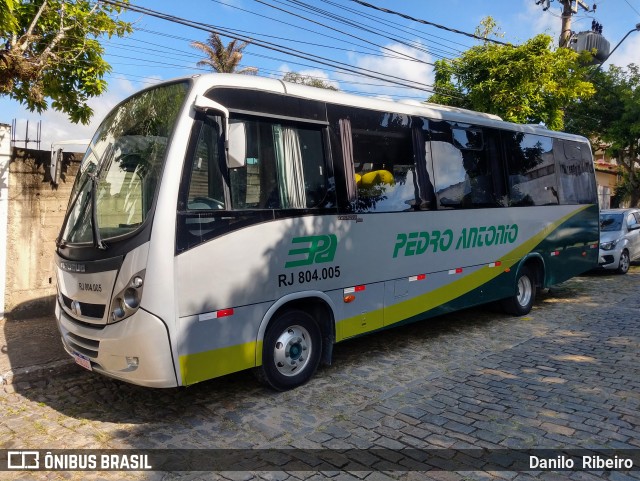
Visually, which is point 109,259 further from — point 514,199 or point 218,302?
point 514,199

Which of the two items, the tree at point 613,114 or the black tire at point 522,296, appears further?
the tree at point 613,114

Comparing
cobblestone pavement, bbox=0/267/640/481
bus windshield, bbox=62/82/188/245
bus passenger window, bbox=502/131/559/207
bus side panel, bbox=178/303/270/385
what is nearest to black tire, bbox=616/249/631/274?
bus passenger window, bbox=502/131/559/207

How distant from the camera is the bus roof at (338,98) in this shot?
4.68 metres

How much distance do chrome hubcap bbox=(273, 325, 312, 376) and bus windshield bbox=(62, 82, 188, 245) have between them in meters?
1.89

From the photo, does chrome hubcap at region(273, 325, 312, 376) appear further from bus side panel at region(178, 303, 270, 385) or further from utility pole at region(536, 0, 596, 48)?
utility pole at region(536, 0, 596, 48)

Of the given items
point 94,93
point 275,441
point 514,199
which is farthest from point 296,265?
point 514,199

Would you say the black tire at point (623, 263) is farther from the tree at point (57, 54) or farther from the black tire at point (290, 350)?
the tree at point (57, 54)

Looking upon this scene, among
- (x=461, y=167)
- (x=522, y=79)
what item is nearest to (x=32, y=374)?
(x=461, y=167)

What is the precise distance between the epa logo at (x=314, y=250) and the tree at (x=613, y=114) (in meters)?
19.5

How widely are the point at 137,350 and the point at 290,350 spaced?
1.66 meters

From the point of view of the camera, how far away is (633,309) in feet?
30.6

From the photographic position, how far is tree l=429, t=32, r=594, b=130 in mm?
12555

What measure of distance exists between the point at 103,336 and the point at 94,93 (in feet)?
13.6

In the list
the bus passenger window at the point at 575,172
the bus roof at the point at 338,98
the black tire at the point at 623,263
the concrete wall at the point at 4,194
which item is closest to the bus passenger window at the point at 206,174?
the bus roof at the point at 338,98
